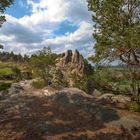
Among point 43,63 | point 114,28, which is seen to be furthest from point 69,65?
point 114,28

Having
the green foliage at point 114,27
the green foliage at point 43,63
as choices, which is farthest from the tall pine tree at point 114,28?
the green foliage at point 43,63

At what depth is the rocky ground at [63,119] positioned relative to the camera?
1825cm

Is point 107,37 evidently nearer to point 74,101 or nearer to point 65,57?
point 74,101

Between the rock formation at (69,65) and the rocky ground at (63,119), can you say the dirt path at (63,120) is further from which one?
the rock formation at (69,65)

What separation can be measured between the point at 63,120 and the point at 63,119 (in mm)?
161

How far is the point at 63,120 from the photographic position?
66.0 ft

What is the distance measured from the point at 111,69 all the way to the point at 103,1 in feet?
20.3

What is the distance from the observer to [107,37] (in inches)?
1038

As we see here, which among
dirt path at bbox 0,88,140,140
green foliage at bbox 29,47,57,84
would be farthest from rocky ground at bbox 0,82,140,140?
green foliage at bbox 29,47,57,84

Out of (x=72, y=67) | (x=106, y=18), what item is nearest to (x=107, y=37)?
(x=106, y=18)

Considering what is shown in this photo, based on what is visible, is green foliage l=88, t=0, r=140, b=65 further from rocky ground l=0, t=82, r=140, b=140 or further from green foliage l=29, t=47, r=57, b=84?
green foliage l=29, t=47, r=57, b=84

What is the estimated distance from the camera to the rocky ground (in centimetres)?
1825

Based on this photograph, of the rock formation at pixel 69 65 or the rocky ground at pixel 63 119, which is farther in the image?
the rock formation at pixel 69 65

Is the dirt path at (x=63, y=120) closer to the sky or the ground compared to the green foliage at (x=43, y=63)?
closer to the ground
